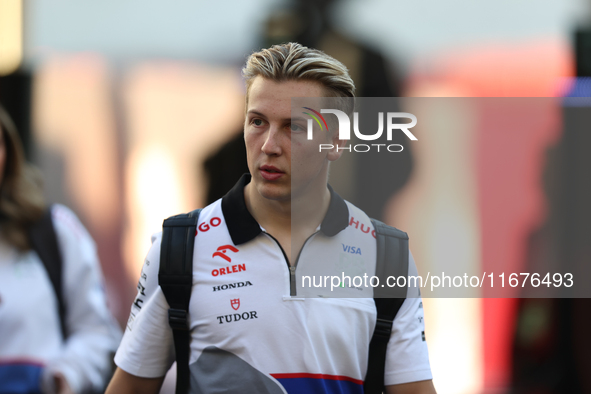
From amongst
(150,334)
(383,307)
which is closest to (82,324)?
(150,334)

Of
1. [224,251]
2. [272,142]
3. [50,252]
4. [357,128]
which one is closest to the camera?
[272,142]

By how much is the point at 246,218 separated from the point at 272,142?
287mm

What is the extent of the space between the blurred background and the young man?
1.76m

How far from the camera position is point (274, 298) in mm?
1841

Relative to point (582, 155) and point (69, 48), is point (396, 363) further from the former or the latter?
point (69, 48)

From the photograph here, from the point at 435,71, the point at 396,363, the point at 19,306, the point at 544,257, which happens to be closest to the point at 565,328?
the point at 544,257

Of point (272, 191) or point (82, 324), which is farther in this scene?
point (82, 324)

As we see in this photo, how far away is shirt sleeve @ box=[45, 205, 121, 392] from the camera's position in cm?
294

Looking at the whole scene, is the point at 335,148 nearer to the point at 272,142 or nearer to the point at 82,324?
the point at 272,142

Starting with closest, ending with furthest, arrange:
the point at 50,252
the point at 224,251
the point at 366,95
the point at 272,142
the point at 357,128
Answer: the point at 272,142 → the point at 224,251 → the point at 357,128 → the point at 50,252 → the point at 366,95

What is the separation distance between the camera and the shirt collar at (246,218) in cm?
192

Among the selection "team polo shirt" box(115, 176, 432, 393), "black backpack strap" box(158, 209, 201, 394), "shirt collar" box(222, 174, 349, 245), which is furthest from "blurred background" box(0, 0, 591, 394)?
"black backpack strap" box(158, 209, 201, 394)

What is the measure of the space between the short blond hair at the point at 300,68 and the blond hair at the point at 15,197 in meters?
A: 1.76

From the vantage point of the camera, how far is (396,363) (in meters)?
1.88
